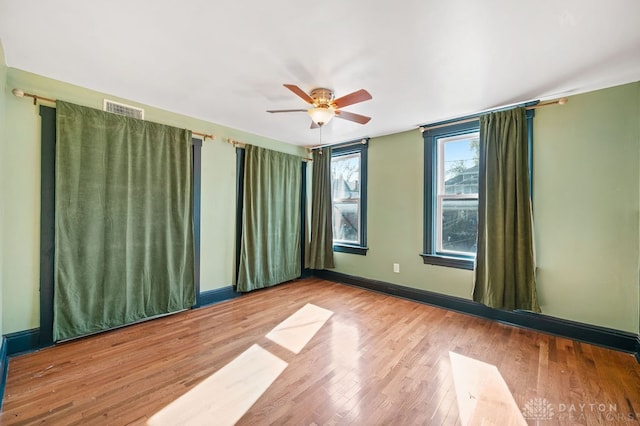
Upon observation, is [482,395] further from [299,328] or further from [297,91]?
[297,91]

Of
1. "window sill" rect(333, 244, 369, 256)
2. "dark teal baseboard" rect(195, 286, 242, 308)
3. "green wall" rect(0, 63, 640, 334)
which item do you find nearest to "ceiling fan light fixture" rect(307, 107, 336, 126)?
"green wall" rect(0, 63, 640, 334)

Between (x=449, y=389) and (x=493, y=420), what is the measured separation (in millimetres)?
302

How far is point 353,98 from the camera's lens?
2.17m

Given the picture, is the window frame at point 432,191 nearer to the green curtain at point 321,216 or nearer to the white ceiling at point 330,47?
the white ceiling at point 330,47

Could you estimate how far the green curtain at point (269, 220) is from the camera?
3.80 meters

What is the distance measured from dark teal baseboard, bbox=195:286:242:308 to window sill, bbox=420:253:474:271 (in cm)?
266

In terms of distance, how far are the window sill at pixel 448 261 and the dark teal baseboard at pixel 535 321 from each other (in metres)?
0.39

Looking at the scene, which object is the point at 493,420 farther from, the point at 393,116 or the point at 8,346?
the point at 8,346

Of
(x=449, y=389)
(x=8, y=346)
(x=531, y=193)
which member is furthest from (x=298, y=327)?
(x=531, y=193)

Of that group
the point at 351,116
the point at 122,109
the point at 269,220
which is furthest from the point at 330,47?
the point at 269,220

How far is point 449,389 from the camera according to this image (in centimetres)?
182

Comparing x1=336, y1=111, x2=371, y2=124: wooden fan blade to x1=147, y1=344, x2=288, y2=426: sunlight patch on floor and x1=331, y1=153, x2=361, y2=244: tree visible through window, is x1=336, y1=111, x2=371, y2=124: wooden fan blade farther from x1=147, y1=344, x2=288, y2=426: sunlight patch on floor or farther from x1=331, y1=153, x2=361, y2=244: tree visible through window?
x1=147, y1=344, x2=288, y2=426: sunlight patch on floor

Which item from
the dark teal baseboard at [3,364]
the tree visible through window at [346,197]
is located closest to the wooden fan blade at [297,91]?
the tree visible through window at [346,197]

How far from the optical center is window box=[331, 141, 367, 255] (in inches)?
166
